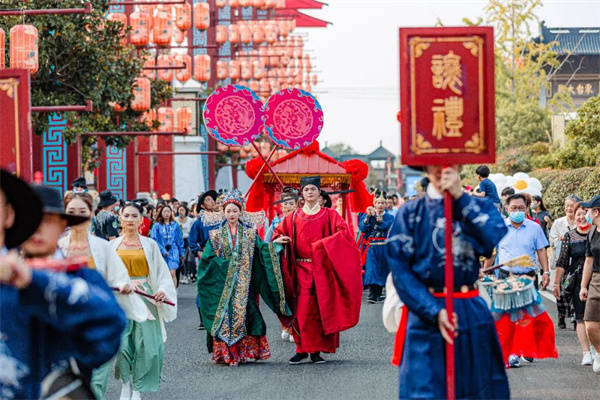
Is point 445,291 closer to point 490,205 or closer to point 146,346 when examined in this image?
point 490,205

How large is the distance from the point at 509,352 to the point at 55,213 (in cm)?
653

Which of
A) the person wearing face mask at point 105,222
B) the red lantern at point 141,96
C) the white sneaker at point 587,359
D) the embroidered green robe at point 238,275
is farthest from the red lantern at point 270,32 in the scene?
the white sneaker at point 587,359

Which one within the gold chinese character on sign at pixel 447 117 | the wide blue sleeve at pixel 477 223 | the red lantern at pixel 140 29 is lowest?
the wide blue sleeve at pixel 477 223

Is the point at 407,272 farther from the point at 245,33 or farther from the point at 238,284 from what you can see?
the point at 245,33

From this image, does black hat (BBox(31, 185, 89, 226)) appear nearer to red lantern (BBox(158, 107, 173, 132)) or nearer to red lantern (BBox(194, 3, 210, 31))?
red lantern (BBox(194, 3, 210, 31))

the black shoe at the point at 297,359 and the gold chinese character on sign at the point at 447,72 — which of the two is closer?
the gold chinese character on sign at the point at 447,72

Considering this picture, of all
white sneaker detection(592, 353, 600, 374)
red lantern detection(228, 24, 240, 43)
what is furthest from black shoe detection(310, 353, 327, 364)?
red lantern detection(228, 24, 240, 43)

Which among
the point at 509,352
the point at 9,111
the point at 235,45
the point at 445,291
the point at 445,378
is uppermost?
the point at 235,45

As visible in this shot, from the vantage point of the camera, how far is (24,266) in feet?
12.4

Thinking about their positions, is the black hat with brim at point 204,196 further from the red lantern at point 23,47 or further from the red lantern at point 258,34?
the red lantern at point 258,34

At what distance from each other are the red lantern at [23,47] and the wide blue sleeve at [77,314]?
11.5 meters

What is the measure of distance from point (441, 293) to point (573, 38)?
65.1 m

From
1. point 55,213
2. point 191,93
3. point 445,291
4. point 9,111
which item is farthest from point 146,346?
point 191,93

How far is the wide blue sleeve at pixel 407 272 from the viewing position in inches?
222
